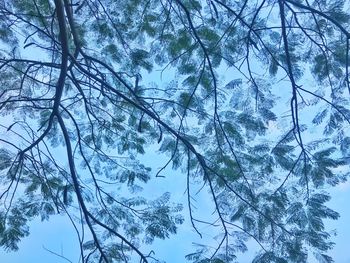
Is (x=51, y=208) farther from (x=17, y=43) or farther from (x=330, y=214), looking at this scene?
(x=330, y=214)

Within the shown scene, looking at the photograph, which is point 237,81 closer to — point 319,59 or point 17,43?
point 319,59

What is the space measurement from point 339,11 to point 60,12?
8.28ft

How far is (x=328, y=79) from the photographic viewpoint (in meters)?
4.96

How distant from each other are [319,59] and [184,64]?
1394 millimetres

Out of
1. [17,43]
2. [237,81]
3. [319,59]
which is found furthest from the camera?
[17,43]

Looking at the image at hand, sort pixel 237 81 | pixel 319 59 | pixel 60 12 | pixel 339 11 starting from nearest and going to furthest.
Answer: pixel 60 12 < pixel 339 11 < pixel 319 59 < pixel 237 81

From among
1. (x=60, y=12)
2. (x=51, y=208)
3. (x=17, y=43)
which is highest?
(x=17, y=43)

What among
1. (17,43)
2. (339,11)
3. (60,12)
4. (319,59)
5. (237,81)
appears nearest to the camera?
(60,12)

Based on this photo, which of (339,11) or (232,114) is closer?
(339,11)

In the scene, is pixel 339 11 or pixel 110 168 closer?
pixel 339 11

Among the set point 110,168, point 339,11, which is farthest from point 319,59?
point 110,168

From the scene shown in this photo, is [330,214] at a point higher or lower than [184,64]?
lower

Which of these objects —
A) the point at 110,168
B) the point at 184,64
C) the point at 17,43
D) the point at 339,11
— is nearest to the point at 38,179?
the point at 110,168

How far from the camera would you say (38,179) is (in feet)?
17.4
